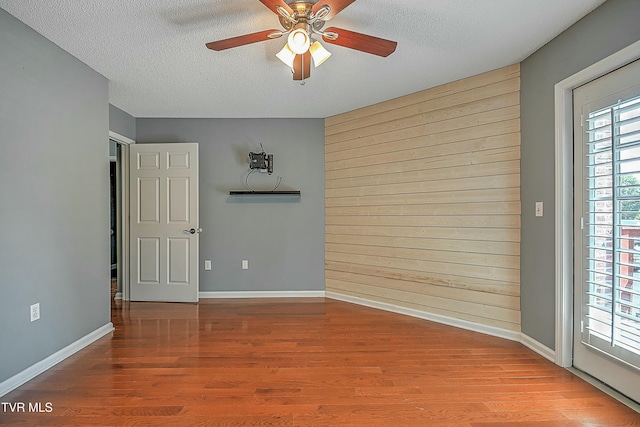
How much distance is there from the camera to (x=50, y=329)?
8.46 feet

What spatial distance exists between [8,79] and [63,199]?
875 mm

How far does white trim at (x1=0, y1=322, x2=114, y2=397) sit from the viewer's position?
2.20 metres

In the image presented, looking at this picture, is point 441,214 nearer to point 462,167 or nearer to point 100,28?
point 462,167

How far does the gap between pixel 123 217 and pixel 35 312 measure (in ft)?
7.12

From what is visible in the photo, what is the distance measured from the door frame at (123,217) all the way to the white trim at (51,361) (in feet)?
4.20

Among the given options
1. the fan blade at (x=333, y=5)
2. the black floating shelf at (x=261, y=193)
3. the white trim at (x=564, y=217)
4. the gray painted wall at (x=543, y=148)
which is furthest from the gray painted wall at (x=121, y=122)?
the white trim at (x=564, y=217)

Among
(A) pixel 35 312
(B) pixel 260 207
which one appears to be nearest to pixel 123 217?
(B) pixel 260 207

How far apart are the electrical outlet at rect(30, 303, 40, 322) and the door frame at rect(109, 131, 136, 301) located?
6.70ft

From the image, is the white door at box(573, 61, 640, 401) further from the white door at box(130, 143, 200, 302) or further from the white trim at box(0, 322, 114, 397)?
the white door at box(130, 143, 200, 302)

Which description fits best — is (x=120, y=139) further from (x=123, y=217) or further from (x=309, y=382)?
(x=309, y=382)

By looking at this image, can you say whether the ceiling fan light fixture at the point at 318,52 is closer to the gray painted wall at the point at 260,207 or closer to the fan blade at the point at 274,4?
the fan blade at the point at 274,4

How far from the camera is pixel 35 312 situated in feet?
8.00

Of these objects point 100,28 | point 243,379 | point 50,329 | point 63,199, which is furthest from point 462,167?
point 50,329

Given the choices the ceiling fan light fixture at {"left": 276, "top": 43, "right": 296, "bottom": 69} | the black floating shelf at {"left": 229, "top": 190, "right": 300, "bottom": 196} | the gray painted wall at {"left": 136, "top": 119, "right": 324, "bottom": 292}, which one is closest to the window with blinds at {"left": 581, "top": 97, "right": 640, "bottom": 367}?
the ceiling fan light fixture at {"left": 276, "top": 43, "right": 296, "bottom": 69}
